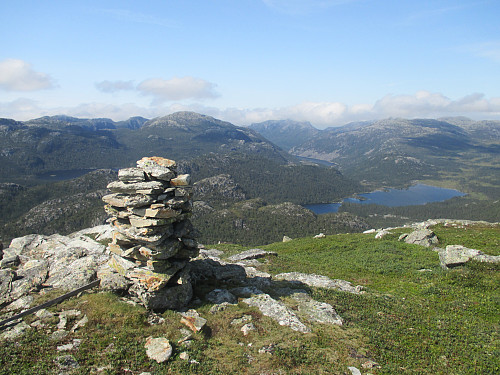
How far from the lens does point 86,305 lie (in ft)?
68.0

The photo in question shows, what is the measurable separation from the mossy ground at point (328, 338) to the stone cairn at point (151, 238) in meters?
1.54

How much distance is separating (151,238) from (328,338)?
49.0 feet

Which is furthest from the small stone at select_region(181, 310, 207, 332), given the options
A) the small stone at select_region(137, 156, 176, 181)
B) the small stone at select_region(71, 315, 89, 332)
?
the small stone at select_region(137, 156, 176, 181)

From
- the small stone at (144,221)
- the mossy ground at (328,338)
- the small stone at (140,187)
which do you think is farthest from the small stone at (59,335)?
the small stone at (140,187)

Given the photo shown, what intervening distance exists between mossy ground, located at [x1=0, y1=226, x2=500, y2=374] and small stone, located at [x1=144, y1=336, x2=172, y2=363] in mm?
347

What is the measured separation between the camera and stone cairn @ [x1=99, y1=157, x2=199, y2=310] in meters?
22.0

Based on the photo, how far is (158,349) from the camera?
16891 millimetres

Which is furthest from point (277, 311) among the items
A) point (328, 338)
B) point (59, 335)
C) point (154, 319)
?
point (59, 335)

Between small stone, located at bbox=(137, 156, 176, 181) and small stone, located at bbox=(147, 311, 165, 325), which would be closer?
small stone, located at bbox=(147, 311, 165, 325)

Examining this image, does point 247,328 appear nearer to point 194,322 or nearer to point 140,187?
point 194,322

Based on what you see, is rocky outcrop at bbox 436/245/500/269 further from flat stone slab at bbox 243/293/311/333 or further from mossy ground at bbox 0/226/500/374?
flat stone slab at bbox 243/293/311/333

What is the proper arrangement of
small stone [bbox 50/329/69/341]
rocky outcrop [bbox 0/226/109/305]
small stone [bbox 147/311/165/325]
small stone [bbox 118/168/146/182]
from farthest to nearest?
small stone [bbox 118/168/146/182]
rocky outcrop [bbox 0/226/109/305]
small stone [bbox 147/311/165/325]
small stone [bbox 50/329/69/341]

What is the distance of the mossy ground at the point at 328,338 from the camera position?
627 inches

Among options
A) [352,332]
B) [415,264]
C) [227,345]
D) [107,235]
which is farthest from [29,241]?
[415,264]
